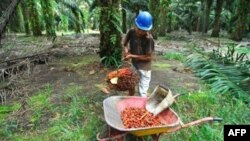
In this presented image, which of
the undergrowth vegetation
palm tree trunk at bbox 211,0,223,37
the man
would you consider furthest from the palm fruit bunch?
palm tree trunk at bbox 211,0,223,37

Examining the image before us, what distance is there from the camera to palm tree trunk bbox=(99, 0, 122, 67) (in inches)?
298

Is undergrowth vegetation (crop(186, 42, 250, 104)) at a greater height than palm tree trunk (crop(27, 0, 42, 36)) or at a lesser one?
lesser

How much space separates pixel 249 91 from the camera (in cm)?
665

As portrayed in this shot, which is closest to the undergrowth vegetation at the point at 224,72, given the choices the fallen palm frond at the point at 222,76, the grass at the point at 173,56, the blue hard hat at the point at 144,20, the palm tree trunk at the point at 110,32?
the fallen palm frond at the point at 222,76

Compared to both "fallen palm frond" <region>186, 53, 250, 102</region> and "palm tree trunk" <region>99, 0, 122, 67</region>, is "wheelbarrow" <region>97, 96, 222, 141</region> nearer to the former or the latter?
"fallen palm frond" <region>186, 53, 250, 102</region>

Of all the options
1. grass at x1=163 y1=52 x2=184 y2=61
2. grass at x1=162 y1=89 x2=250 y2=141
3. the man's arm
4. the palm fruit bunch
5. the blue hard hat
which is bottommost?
grass at x1=162 y1=89 x2=250 y2=141

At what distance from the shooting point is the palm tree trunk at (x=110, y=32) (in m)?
7.56

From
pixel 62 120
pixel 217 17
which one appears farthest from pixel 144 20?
pixel 217 17

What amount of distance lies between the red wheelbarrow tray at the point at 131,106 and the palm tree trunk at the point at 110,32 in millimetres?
2667

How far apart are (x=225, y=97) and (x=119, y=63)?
2457 mm

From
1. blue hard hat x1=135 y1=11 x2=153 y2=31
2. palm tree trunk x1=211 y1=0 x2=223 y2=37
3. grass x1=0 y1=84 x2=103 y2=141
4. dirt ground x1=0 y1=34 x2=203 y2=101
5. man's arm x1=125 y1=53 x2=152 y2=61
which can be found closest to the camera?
grass x1=0 y1=84 x2=103 y2=141

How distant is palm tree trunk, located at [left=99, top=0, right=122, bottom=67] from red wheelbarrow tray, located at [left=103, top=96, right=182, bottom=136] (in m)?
2.67

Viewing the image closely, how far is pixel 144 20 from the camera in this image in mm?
5125

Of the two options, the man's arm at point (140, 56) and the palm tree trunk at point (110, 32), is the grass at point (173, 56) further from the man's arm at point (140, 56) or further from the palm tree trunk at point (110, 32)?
the man's arm at point (140, 56)
